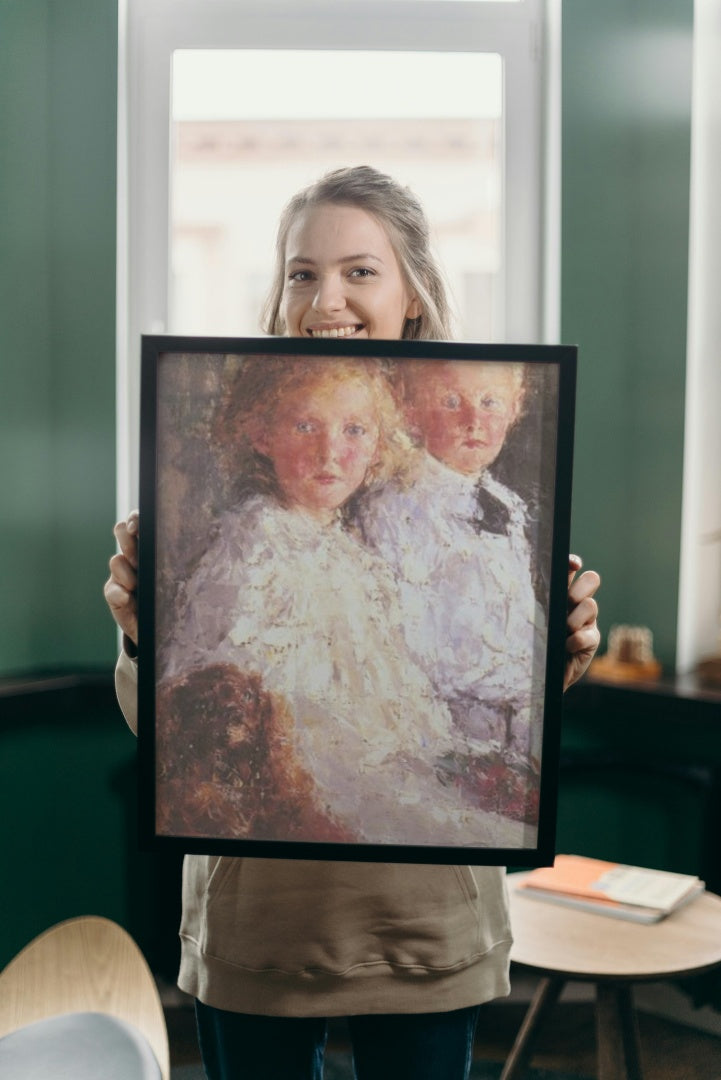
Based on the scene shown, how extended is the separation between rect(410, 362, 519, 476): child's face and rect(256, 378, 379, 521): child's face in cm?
5

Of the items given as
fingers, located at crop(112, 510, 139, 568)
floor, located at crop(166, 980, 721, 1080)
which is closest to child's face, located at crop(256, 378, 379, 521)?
fingers, located at crop(112, 510, 139, 568)

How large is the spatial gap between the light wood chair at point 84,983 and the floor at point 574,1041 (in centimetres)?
162

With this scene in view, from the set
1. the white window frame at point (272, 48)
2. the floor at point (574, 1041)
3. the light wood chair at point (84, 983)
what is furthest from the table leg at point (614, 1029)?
the white window frame at point (272, 48)

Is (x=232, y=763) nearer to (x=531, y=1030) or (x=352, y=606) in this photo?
(x=352, y=606)

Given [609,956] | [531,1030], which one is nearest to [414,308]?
[609,956]

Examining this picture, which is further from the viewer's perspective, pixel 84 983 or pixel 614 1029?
pixel 614 1029

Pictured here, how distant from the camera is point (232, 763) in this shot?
38.4 inches

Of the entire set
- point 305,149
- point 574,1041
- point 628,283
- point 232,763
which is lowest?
point 574,1041

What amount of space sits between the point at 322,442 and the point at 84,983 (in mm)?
539

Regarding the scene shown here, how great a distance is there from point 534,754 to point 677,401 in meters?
1.81

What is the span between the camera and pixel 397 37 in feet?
8.44

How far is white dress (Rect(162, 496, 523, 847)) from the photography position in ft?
3.17

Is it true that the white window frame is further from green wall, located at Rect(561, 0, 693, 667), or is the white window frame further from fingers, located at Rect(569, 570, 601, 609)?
fingers, located at Rect(569, 570, 601, 609)

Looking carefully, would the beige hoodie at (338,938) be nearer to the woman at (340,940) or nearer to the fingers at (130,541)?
the woman at (340,940)
